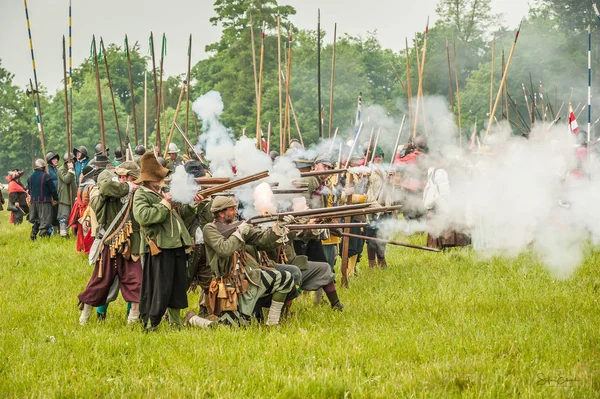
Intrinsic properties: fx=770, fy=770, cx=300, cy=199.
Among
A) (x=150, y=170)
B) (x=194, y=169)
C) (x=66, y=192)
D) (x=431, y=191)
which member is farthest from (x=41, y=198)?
(x=150, y=170)

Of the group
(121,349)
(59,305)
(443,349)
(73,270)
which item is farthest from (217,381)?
(73,270)

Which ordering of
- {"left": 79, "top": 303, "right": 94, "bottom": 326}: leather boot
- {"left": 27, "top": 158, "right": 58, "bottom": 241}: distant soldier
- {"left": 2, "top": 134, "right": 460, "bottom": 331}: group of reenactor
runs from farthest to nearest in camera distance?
1. {"left": 27, "top": 158, "right": 58, "bottom": 241}: distant soldier
2. {"left": 79, "top": 303, "right": 94, "bottom": 326}: leather boot
3. {"left": 2, "top": 134, "right": 460, "bottom": 331}: group of reenactor

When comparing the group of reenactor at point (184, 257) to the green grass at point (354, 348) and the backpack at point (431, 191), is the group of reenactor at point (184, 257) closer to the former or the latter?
the green grass at point (354, 348)

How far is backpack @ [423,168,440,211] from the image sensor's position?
42.9 feet

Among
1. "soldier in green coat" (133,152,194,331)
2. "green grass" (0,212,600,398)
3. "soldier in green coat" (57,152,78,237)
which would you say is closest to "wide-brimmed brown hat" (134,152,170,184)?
"soldier in green coat" (133,152,194,331)

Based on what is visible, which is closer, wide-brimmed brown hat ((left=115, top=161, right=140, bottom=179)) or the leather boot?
the leather boot

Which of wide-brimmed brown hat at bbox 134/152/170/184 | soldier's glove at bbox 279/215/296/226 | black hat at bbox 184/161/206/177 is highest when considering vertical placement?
wide-brimmed brown hat at bbox 134/152/170/184

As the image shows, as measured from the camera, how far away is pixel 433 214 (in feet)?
44.6

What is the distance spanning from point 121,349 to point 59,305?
2.87 meters

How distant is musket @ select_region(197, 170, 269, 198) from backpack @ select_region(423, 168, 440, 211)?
238 inches

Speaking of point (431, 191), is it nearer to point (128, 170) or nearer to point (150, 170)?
point (128, 170)

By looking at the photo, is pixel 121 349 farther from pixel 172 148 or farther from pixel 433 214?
pixel 433 214

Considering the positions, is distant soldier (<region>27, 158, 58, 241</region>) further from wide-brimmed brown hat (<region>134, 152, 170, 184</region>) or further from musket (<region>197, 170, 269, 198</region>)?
musket (<region>197, 170, 269, 198</region>)

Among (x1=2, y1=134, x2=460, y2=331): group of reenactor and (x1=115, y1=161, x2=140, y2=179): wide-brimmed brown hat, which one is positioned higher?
(x1=115, y1=161, x2=140, y2=179): wide-brimmed brown hat
